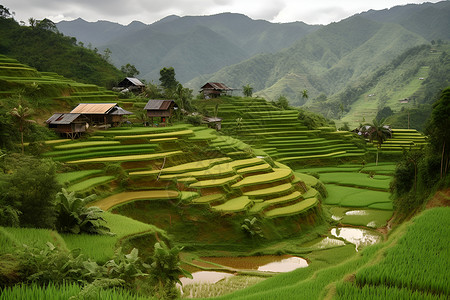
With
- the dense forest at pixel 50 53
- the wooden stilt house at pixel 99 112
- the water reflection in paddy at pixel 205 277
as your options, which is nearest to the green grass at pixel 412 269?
the water reflection in paddy at pixel 205 277

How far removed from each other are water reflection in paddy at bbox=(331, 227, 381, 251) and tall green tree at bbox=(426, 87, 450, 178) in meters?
4.11

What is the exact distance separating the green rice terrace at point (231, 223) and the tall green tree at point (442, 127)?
190 centimetres

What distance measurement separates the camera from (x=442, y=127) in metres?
13.7

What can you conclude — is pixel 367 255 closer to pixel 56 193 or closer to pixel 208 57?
pixel 56 193

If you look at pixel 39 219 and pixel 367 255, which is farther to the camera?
pixel 39 219

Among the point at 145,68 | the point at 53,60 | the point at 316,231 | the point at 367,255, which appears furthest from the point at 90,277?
the point at 145,68

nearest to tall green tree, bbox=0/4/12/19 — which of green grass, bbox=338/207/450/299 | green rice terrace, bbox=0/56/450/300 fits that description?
green rice terrace, bbox=0/56/450/300

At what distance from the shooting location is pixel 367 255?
7.21m

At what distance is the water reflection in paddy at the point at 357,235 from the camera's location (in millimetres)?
14513

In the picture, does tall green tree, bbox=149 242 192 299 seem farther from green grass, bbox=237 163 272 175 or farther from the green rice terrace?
green grass, bbox=237 163 272 175

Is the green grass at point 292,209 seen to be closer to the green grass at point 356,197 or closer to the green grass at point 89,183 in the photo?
the green grass at point 356,197

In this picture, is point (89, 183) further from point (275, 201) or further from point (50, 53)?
point (50, 53)

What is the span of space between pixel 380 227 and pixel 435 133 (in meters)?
5.42

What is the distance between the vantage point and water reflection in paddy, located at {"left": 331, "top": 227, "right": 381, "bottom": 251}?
1451cm
